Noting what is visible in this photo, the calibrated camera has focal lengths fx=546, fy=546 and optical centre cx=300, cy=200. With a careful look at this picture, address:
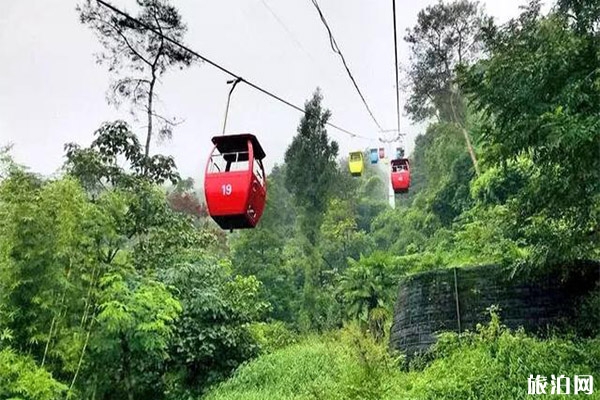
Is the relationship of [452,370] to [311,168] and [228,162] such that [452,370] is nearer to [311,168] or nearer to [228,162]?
[228,162]

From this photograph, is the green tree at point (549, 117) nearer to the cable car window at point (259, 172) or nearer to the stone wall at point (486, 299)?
the stone wall at point (486, 299)

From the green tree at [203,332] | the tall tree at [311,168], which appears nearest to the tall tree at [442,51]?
the tall tree at [311,168]

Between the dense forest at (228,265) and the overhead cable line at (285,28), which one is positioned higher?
the overhead cable line at (285,28)

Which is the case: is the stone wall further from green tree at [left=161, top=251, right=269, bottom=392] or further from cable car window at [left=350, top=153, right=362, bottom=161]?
cable car window at [left=350, top=153, right=362, bottom=161]

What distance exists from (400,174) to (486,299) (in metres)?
5.46

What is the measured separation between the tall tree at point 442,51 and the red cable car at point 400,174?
4140mm

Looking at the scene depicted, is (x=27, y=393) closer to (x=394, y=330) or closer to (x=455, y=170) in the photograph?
(x=394, y=330)

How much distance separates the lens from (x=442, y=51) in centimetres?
1661

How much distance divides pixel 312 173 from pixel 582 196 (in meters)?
14.4

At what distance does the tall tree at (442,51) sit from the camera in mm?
16219

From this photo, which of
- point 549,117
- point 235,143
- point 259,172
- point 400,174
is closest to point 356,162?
point 400,174

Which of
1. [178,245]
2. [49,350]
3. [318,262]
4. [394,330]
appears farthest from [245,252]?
[49,350]

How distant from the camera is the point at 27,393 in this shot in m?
5.54

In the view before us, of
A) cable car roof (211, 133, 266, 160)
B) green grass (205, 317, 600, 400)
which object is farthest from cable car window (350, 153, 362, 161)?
cable car roof (211, 133, 266, 160)
